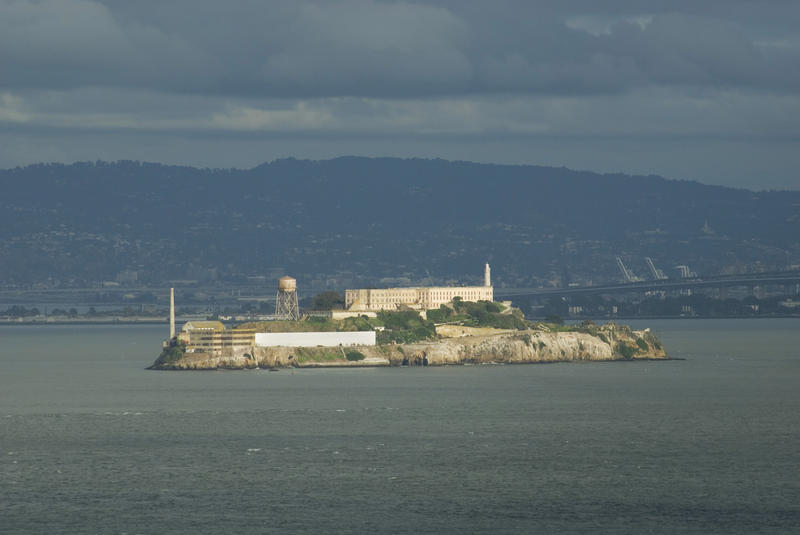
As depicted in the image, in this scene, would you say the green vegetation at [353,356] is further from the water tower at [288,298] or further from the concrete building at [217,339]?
the water tower at [288,298]

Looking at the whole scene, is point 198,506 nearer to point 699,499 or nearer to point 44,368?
point 699,499

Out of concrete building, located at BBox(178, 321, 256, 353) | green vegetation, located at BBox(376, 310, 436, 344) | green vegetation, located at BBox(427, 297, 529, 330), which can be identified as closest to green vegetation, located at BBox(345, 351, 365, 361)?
green vegetation, located at BBox(376, 310, 436, 344)

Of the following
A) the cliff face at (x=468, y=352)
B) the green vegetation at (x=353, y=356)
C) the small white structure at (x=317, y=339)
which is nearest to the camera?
the cliff face at (x=468, y=352)

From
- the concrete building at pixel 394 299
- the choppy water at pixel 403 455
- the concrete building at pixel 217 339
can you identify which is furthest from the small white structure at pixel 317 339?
the concrete building at pixel 394 299

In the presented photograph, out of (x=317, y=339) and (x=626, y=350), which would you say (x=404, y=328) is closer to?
(x=317, y=339)

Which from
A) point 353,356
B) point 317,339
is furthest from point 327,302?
point 353,356

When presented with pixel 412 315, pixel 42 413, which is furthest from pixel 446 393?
pixel 412 315

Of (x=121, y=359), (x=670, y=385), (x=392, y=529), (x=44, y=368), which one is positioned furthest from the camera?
(x=121, y=359)
